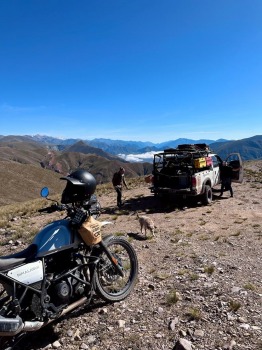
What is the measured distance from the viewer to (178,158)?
615 inches

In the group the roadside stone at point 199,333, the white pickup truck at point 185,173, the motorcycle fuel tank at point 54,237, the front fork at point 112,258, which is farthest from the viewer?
the white pickup truck at point 185,173

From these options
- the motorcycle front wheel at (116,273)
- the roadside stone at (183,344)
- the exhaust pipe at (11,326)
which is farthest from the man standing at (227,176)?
the exhaust pipe at (11,326)

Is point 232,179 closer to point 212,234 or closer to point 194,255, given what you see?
point 212,234

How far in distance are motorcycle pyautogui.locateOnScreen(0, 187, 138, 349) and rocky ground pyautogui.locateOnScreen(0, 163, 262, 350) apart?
1.34 feet

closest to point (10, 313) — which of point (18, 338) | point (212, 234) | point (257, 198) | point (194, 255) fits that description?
point (18, 338)

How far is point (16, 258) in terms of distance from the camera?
4066 mm

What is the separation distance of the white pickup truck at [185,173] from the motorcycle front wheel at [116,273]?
332 inches

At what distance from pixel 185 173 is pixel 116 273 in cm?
986

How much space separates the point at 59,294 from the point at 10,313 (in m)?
0.69

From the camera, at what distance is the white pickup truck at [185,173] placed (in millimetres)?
14189

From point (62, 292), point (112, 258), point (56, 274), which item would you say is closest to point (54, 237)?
point (56, 274)

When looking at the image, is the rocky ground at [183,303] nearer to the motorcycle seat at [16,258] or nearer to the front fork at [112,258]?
the front fork at [112,258]

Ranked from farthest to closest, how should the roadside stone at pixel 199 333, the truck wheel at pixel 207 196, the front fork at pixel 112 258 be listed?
1. the truck wheel at pixel 207 196
2. the front fork at pixel 112 258
3. the roadside stone at pixel 199 333

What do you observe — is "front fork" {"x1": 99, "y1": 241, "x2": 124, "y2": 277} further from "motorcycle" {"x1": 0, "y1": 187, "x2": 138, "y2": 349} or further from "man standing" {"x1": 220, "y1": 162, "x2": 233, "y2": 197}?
"man standing" {"x1": 220, "y1": 162, "x2": 233, "y2": 197}
